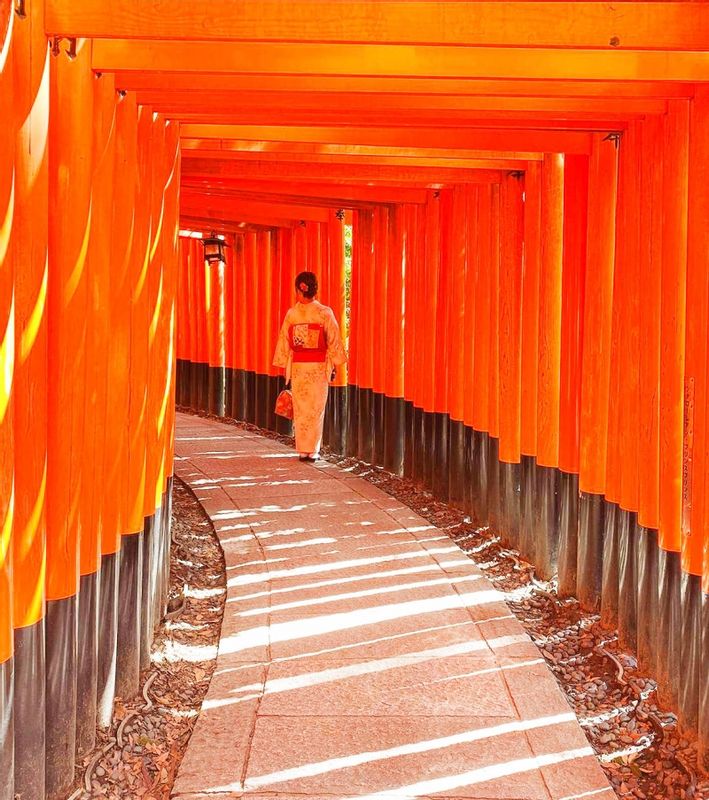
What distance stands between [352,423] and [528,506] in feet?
16.0

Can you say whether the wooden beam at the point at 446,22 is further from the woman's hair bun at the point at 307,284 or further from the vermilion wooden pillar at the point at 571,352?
the woman's hair bun at the point at 307,284

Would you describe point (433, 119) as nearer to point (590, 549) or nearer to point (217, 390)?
point (590, 549)

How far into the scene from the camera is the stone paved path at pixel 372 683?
12.9 ft

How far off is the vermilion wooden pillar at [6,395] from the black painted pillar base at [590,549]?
3683 mm

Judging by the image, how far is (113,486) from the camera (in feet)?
15.0

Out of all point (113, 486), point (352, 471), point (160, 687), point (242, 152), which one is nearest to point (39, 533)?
point (113, 486)

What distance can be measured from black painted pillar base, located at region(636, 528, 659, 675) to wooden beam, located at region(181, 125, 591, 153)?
226cm

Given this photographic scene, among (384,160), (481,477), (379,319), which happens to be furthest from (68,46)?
(379,319)

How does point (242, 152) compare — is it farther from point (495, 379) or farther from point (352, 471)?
point (352, 471)

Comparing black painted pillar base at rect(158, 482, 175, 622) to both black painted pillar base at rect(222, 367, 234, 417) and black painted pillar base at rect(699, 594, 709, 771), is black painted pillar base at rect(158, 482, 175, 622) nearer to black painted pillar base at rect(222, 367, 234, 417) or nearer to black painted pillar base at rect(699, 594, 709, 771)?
black painted pillar base at rect(699, 594, 709, 771)

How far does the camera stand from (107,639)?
4.43 meters

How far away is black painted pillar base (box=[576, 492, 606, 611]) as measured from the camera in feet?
19.4

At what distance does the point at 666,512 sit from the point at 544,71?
1.99m

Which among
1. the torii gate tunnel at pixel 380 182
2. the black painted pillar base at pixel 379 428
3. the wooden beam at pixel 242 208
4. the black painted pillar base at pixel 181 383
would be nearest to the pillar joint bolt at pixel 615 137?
the torii gate tunnel at pixel 380 182
